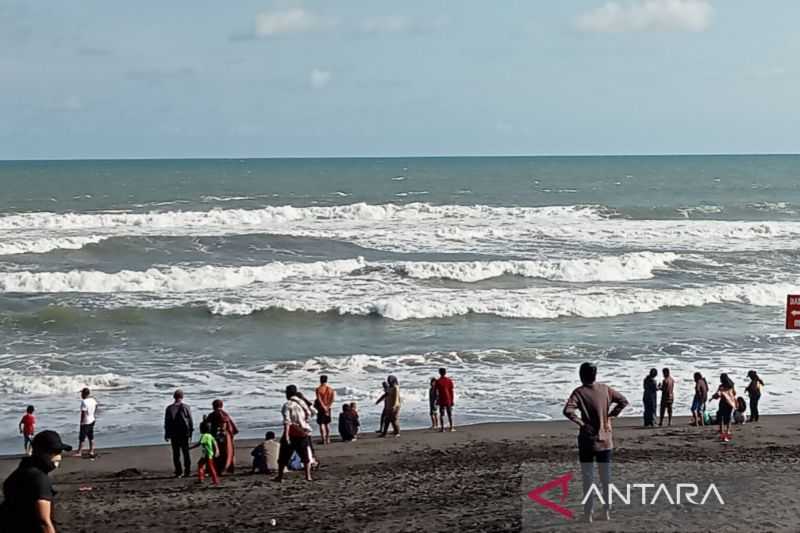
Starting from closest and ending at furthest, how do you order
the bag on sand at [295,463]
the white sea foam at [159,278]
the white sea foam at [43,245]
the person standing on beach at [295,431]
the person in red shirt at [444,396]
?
the person standing on beach at [295,431], the bag on sand at [295,463], the person in red shirt at [444,396], the white sea foam at [159,278], the white sea foam at [43,245]

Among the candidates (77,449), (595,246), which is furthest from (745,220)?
(77,449)

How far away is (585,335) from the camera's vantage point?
80.4 feet

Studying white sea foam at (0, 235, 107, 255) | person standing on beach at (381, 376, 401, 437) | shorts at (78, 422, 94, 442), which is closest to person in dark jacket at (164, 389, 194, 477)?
shorts at (78, 422, 94, 442)

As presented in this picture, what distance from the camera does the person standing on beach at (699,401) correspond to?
→ 1602 cm

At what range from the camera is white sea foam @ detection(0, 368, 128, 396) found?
18.8 meters

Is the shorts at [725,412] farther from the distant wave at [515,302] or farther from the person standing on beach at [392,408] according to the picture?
the distant wave at [515,302]

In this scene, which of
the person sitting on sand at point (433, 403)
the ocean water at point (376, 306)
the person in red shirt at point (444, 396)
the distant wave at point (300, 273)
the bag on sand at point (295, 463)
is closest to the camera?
the bag on sand at point (295, 463)

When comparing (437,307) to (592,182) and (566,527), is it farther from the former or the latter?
(592,182)

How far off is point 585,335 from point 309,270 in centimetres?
1316

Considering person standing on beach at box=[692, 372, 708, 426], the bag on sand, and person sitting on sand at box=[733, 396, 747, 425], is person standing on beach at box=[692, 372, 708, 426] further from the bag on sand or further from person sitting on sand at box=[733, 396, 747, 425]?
the bag on sand

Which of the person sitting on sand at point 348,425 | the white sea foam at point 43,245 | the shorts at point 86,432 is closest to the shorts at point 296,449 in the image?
the person sitting on sand at point 348,425

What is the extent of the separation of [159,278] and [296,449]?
72.3 ft

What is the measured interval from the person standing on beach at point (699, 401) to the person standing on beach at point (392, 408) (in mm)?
4733

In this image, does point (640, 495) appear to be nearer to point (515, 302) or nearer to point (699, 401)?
point (699, 401)
